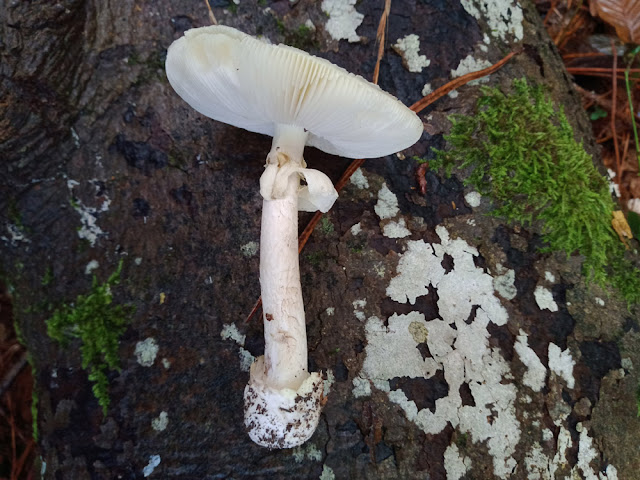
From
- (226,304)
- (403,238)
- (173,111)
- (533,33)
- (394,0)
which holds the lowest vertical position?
(226,304)

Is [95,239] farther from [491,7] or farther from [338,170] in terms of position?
[491,7]

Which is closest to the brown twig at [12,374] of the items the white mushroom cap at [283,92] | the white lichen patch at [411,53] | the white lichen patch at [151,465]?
the white lichen patch at [151,465]

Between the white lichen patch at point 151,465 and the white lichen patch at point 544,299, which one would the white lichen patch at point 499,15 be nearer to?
the white lichen patch at point 544,299

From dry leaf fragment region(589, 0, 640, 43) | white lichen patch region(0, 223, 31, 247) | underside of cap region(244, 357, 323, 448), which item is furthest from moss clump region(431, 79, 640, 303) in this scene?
white lichen patch region(0, 223, 31, 247)

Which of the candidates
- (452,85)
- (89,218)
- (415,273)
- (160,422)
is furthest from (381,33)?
(160,422)

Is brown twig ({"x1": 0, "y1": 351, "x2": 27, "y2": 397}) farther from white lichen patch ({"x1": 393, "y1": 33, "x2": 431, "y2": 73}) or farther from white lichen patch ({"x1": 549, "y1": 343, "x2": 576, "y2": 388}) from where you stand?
white lichen patch ({"x1": 549, "y1": 343, "x2": 576, "y2": 388})

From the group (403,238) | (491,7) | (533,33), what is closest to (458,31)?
(491,7)

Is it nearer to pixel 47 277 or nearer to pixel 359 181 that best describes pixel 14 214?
pixel 47 277
